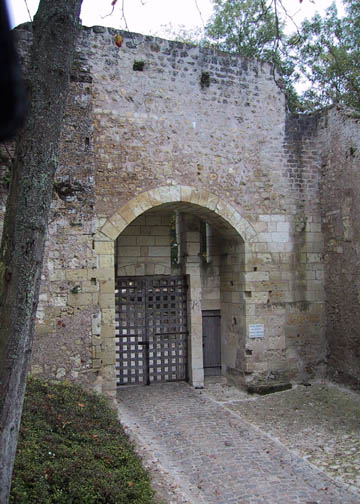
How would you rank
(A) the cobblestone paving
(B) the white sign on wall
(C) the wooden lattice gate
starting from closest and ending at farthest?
(A) the cobblestone paving
(B) the white sign on wall
(C) the wooden lattice gate

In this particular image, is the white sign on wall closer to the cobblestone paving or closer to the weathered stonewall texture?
the weathered stonewall texture

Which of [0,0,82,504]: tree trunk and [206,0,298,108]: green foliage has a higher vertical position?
[206,0,298,108]: green foliage

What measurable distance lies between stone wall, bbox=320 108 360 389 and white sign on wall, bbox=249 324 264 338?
4.78 ft

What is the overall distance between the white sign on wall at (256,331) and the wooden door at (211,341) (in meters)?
1.35

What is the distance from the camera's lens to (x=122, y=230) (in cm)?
772

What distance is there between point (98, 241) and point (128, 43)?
11.4ft

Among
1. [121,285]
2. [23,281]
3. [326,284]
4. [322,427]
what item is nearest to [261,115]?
[326,284]

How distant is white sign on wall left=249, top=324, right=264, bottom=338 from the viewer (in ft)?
28.2

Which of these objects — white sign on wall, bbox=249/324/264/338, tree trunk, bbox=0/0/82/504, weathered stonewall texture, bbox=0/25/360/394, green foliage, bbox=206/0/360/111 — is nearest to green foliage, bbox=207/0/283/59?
green foliage, bbox=206/0/360/111

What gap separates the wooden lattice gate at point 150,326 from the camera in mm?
9203

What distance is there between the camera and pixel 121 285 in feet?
30.5

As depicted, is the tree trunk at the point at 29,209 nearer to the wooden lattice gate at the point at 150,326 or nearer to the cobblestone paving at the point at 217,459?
the cobblestone paving at the point at 217,459

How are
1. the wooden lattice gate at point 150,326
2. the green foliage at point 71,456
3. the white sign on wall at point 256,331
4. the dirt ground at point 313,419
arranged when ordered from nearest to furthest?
the green foliage at point 71,456
the dirt ground at point 313,419
the white sign on wall at point 256,331
the wooden lattice gate at point 150,326

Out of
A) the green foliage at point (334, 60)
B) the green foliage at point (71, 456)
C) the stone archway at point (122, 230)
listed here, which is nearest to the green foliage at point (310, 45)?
the green foliage at point (334, 60)
